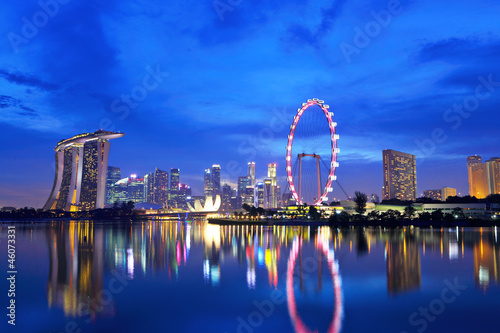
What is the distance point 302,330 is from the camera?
34.8ft

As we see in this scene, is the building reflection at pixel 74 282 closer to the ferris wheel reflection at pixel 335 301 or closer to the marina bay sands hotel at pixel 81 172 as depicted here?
the ferris wheel reflection at pixel 335 301

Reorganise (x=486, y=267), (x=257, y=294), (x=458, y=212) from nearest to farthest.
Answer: (x=257, y=294), (x=486, y=267), (x=458, y=212)

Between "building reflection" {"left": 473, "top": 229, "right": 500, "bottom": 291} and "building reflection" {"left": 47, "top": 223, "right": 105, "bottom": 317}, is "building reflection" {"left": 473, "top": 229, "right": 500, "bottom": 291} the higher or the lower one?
the lower one

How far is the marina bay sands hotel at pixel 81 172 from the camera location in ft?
464

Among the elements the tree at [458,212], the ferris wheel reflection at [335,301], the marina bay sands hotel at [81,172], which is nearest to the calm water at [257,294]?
the ferris wheel reflection at [335,301]

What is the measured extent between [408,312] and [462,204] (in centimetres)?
9770

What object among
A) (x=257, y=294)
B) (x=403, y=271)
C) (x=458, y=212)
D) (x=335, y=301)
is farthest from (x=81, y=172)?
(x=335, y=301)

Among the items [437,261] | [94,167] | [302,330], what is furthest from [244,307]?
[94,167]

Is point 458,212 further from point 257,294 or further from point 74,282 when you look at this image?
point 74,282

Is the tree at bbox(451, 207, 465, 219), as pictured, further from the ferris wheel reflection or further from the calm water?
the ferris wheel reflection

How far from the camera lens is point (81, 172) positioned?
148500mm

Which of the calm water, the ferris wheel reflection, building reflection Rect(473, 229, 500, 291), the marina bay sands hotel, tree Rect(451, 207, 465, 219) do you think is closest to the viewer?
the ferris wheel reflection

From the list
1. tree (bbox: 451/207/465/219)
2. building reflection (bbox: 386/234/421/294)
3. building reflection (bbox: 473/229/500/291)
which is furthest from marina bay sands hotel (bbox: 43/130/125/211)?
building reflection (bbox: 473/229/500/291)

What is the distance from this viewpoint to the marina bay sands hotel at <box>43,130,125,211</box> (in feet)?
464
